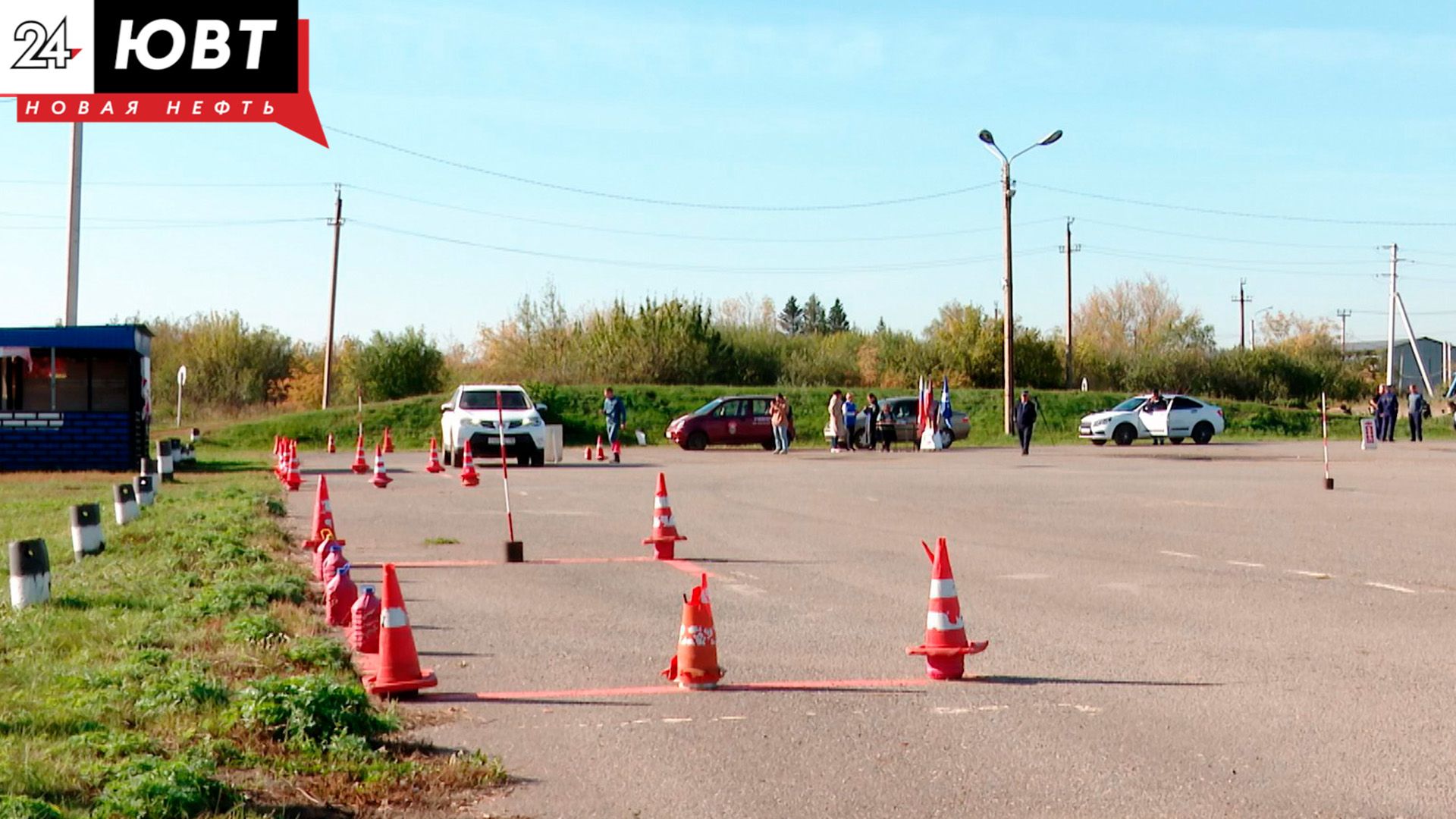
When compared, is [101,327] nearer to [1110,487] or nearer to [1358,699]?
[1110,487]

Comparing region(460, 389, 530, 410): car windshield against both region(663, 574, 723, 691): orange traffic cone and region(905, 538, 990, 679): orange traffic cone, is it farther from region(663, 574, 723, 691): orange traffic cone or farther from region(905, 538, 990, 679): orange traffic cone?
region(663, 574, 723, 691): orange traffic cone

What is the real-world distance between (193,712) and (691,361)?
203 ft

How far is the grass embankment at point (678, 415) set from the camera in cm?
5453

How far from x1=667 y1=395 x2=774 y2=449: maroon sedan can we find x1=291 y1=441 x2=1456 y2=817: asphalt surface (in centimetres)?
2431

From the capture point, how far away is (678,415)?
197 ft

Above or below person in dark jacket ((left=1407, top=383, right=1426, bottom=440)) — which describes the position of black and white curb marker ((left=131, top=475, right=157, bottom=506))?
below

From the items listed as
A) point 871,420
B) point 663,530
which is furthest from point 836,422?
point 663,530

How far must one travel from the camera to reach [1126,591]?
12266 mm

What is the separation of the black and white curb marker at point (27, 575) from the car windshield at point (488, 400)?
24099mm

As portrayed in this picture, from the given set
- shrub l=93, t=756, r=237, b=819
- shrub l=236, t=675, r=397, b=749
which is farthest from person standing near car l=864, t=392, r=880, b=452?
shrub l=93, t=756, r=237, b=819

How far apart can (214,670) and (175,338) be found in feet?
228

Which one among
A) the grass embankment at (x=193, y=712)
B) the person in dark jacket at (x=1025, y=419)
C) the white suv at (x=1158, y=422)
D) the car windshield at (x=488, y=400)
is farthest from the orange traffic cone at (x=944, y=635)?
the white suv at (x=1158, y=422)

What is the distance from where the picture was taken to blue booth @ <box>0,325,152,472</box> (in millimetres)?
30516

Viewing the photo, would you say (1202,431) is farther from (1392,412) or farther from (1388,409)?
(1392,412)
